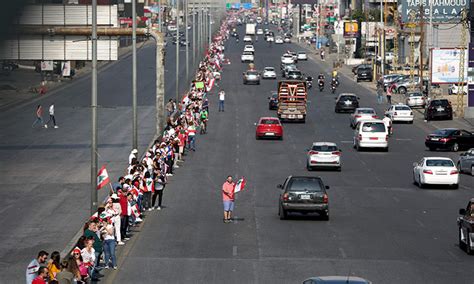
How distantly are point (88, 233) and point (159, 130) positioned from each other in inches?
1531

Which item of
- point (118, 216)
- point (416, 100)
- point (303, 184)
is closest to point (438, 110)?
point (416, 100)

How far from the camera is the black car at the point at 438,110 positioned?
7406 centimetres

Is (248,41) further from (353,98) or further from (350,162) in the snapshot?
(350,162)

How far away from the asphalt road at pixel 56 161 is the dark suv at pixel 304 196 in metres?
6.22

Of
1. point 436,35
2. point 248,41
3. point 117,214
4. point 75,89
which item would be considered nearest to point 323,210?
point 117,214

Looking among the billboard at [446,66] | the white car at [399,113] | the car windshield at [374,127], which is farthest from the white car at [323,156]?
the billboard at [446,66]

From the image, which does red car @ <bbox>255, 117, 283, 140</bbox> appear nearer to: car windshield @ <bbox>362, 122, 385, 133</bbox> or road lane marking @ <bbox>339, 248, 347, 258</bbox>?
car windshield @ <bbox>362, 122, 385, 133</bbox>

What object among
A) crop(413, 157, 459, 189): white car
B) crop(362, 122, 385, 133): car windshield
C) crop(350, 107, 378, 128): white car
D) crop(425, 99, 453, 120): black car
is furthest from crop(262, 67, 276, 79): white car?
crop(413, 157, 459, 189): white car

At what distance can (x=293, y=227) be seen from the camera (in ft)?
103

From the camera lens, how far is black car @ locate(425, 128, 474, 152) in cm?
5638

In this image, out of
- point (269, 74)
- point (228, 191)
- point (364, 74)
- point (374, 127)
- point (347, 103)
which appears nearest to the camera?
point (228, 191)

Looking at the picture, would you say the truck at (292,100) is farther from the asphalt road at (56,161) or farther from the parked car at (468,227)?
the parked car at (468,227)

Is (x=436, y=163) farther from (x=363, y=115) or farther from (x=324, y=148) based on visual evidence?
(x=363, y=115)

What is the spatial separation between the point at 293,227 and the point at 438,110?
4476 cm
